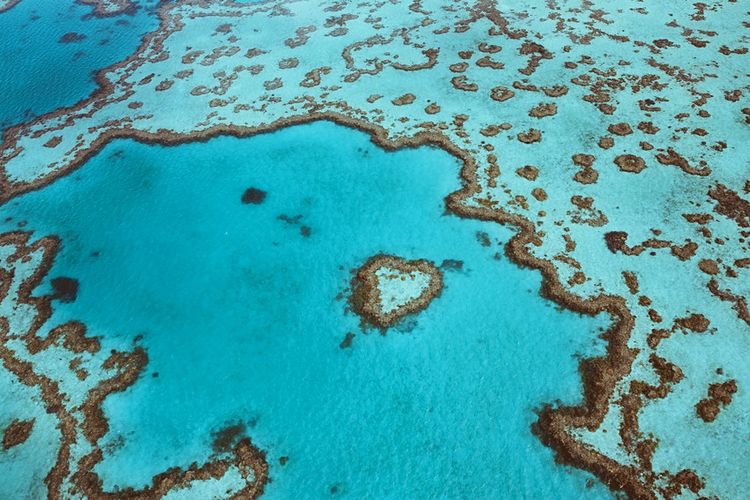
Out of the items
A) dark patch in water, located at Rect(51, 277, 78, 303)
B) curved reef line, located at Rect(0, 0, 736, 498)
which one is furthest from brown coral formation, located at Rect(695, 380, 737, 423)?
dark patch in water, located at Rect(51, 277, 78, 303)

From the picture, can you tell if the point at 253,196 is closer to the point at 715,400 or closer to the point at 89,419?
the point at 89,419

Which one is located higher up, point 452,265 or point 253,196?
point 253,196

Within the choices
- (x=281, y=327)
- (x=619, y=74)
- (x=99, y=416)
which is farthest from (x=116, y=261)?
(x=619, y=74)

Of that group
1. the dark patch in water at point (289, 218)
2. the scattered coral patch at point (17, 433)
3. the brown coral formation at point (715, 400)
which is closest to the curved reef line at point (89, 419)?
the scattered coral patch at point (17, 433)

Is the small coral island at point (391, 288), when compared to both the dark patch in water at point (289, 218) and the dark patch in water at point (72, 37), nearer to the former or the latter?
the dark patch in water at point (289, 218)

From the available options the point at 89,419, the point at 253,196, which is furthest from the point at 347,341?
the point at 253,196

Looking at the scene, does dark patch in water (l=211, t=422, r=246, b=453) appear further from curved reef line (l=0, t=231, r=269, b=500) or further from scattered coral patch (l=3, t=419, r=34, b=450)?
scattered coral patch (l=3, t=419, r=34, b=450)
